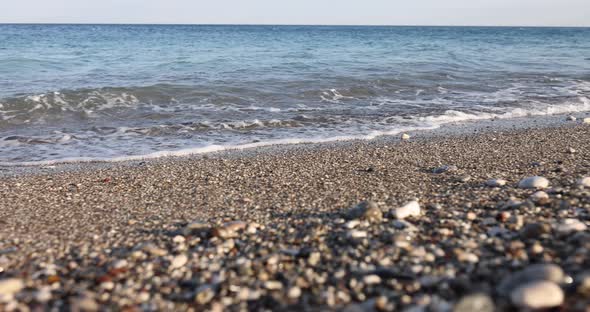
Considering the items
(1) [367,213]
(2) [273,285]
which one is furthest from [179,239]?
(1) [367,213]

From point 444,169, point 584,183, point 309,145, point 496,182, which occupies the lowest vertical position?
point 309,145

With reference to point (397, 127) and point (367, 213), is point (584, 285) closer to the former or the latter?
point (367, 213)

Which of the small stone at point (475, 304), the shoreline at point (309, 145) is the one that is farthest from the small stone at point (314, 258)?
the shoreline at point (309, 145)

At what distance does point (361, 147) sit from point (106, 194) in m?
3.98

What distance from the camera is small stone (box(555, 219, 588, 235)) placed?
2.78m

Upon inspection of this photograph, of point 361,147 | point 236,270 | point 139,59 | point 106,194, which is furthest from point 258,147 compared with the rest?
point 139,59

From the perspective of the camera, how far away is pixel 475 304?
205cm

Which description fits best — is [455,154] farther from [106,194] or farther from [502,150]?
[106,194]

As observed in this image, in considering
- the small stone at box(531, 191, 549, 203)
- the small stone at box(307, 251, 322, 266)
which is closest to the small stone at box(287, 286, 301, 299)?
the small stone at box(307, 251, 322, 266)

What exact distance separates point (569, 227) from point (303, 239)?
1.68 metres

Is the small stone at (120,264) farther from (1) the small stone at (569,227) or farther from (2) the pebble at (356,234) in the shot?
(1) the small stone at (569,227)

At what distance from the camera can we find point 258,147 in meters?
7.75

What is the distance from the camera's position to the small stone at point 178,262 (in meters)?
2.77

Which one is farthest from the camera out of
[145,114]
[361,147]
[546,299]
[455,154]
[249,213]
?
[145,114]
